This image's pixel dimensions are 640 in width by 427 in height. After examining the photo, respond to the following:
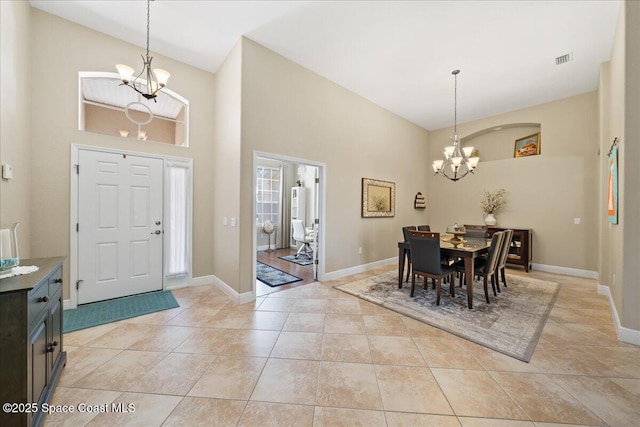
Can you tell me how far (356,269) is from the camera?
15.6 feet

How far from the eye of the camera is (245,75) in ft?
10.6

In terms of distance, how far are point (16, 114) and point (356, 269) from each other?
15.9 ft

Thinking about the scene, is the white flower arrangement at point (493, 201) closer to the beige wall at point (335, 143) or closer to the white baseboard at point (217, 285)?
the beige wall at point (335, 143)

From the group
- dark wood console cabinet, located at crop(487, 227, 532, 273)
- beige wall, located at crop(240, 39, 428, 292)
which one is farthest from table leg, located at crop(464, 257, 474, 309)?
dark wood console cabinet, located at crop(487, 227, 532, 273)

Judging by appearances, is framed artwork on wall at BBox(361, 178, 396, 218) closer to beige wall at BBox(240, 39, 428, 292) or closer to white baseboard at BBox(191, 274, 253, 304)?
beige wall at BBox(240, 39, 428, 292)

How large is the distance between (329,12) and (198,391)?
3.84 m

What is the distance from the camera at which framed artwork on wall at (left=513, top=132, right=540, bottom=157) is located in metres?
5.28

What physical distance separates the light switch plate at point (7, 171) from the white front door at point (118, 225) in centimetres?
76

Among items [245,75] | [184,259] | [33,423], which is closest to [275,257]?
[184,259]

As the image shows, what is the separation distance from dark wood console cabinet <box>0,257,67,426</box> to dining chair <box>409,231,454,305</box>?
11.4ft

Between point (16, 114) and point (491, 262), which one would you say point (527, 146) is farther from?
point (16, 114)

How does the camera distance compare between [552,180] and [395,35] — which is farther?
[552,180]

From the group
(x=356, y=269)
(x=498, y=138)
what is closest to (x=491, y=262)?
(x=356, y=269)

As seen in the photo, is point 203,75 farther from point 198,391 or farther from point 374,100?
point 198,391
